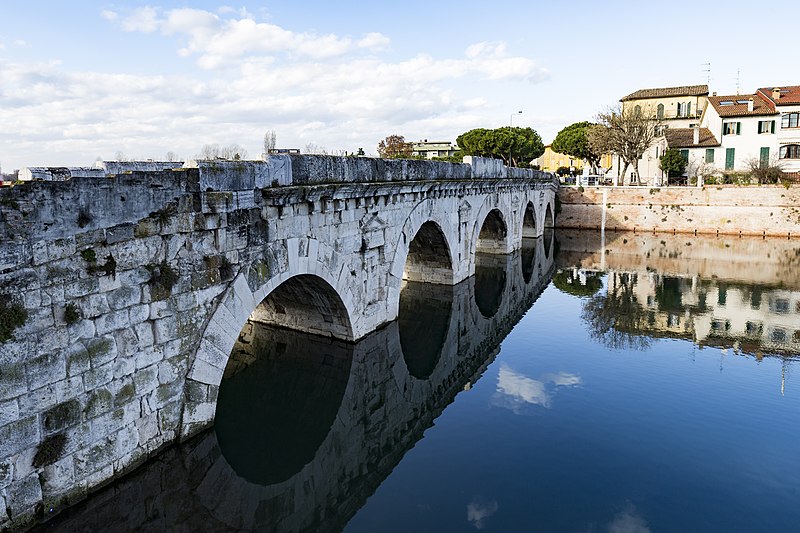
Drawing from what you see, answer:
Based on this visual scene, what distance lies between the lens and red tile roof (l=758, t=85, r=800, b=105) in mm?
42375

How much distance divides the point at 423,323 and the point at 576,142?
44991mm

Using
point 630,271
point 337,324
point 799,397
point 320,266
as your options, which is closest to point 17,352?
point 320,266

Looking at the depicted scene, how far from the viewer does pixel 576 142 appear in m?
55.9

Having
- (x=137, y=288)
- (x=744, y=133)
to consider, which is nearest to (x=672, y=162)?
(x=744, y=133)

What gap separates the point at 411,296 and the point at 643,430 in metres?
10.6

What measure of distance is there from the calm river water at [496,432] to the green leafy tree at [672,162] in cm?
2882

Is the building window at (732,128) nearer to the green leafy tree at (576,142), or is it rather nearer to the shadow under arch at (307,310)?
the green leafy tree at (576,142)

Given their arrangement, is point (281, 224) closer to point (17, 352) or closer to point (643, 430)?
point (17, 352)

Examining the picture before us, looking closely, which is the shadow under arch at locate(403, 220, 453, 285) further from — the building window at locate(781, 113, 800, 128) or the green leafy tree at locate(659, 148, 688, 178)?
the building window at locate(781, 113, 800, 128)

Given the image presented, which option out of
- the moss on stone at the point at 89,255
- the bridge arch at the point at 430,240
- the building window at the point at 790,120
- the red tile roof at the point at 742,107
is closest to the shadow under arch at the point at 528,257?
the bridge arch at the point at 430,240

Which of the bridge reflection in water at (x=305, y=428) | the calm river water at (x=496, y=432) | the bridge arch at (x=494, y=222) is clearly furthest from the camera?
the bridge arch at (x=494, y=222)

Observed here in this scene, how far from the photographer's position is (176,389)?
8.31 m

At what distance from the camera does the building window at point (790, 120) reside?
42281 mm

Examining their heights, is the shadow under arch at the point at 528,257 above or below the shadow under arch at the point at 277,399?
above
